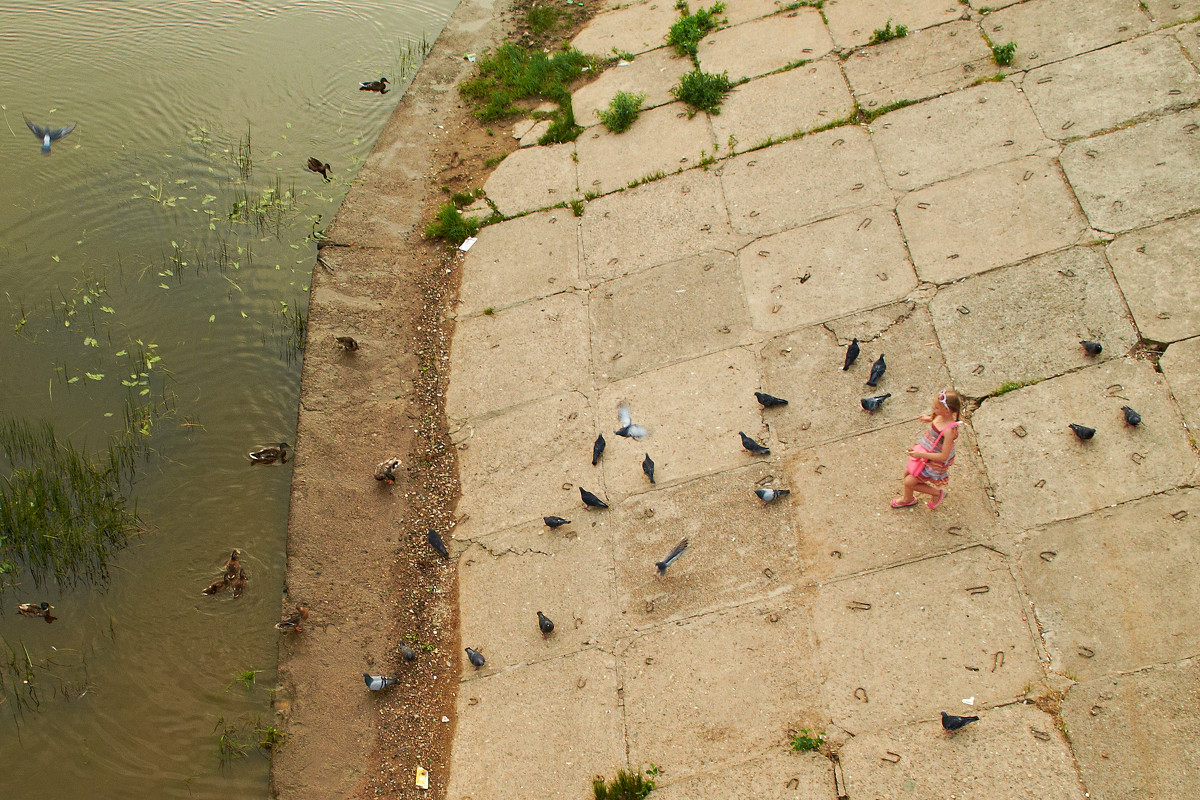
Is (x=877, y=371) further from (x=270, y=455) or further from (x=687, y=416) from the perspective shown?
(x=270, y=455)

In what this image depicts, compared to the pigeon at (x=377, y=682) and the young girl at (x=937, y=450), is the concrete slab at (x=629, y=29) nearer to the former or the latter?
the young girl at (x=937, y=450)

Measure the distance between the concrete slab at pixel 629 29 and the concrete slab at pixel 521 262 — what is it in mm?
3225

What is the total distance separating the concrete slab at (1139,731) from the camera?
5020 millimetres

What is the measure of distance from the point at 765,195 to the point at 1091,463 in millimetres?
4151

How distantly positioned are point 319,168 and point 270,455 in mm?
4139

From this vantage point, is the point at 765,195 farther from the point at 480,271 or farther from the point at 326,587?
the point at 326,587

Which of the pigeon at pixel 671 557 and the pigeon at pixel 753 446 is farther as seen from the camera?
the pigeon at pixel 753 446

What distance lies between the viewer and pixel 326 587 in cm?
699

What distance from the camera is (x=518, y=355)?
8.38m

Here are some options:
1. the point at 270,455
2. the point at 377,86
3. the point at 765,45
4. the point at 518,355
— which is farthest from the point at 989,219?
the point at 377,86

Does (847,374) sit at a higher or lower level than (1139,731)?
higher

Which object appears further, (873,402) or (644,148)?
(644,148)

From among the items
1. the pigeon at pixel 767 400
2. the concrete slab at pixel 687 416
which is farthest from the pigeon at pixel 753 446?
the pigeon at pixel 767 400

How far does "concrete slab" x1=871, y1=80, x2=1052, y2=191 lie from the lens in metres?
8.53
